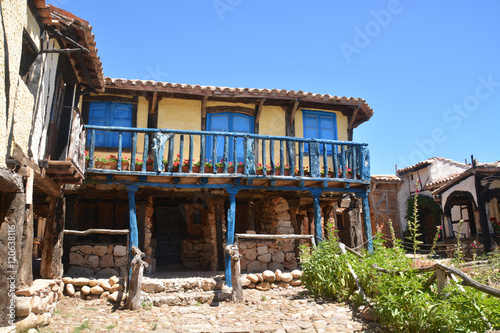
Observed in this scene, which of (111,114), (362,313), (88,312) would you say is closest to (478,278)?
(362,313)

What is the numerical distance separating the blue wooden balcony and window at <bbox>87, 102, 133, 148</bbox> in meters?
0.14

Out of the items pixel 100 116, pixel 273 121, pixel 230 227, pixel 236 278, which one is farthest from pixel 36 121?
pixel 273 121

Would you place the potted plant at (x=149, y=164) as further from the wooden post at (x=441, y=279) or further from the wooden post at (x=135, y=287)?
the wooden post at (x=441, y=279)

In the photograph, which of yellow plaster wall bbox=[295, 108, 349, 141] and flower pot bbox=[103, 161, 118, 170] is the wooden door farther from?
yellow plaster wall bbox=[295, 108, 349, 141]

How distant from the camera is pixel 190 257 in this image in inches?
510

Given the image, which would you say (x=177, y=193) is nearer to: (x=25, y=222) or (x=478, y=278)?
(x=25, y=222)

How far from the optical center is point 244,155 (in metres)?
9.91

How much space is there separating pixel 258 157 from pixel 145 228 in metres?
3.75

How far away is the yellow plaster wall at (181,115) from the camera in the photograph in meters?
11.3

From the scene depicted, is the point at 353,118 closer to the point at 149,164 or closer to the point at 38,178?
the point at 149,164

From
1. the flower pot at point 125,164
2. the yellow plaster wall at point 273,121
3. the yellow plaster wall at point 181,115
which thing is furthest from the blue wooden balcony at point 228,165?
the yellow plaster wall at point 273,121

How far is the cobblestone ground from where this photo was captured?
6.33 metres

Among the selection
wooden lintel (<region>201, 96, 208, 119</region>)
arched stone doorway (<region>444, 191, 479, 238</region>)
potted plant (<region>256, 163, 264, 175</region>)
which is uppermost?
wooden lintel (<region>201, 96, 208, 119</region>)

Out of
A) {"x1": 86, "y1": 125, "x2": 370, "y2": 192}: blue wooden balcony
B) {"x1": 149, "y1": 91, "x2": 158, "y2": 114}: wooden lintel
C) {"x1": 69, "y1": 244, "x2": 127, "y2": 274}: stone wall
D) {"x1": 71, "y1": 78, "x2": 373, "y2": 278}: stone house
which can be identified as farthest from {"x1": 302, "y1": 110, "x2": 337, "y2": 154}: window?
{"x1": 69, "y1": 244, "x2": 127, "y2": 274}: stone wall
